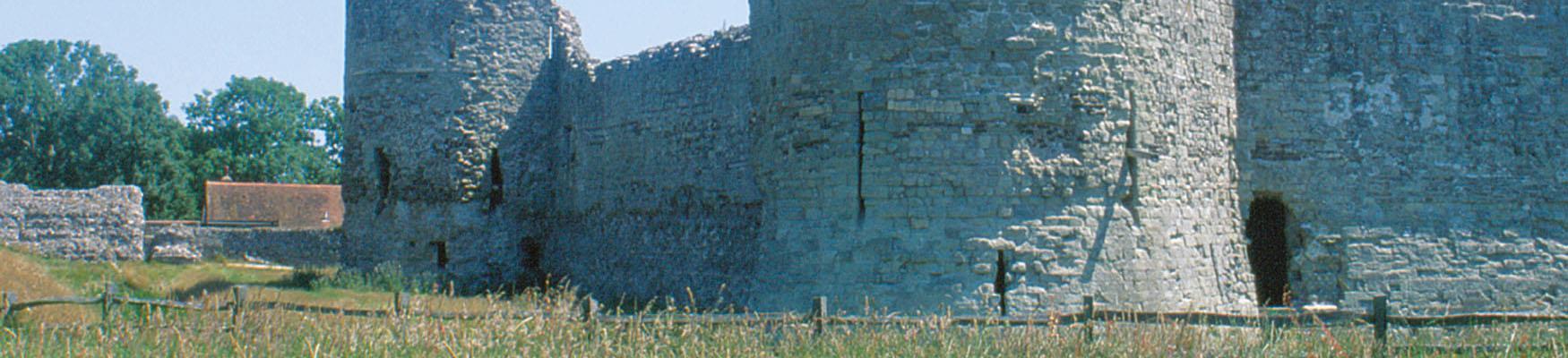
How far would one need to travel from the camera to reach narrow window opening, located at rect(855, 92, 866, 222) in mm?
12133

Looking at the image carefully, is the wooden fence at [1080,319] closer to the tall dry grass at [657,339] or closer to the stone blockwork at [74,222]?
the tall dry grass at [657,339]

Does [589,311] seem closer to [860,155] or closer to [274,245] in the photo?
[860,155]

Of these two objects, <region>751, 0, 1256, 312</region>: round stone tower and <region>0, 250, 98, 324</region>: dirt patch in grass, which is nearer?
<region>751, 0, 1256, 312</region>: round stone tower

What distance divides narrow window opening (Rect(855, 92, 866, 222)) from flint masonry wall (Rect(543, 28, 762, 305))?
3628 millimetres

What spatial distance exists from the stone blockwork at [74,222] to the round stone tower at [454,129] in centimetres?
1049

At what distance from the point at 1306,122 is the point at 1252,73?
0.73 metres

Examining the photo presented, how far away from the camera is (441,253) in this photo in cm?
2150

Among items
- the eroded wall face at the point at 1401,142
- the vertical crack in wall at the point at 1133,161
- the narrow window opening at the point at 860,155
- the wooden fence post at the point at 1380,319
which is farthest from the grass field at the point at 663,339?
the eroded wall face at the point at 1401,142

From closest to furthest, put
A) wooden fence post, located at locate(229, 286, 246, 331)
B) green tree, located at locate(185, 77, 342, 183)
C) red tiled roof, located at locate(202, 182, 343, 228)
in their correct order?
1. wooden fence post, located at locate(229, 286, 246, 331)
2. red tiled roof, located at locate(202, 182, 343, 228)
3. green tree, located at locate(185, 77, 342, 183)

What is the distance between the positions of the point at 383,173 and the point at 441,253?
1492 mm

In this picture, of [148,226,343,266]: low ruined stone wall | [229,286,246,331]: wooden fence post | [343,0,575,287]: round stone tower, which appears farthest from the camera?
[148,226,343,266]: low ruined stone wall

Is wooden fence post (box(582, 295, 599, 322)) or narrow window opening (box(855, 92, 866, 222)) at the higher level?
narrow window opening (box(855, 92, 866, 222))

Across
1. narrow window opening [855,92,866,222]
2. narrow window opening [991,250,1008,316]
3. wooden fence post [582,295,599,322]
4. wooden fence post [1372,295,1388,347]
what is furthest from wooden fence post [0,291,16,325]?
wooden fence post [1372,295,1388,347]

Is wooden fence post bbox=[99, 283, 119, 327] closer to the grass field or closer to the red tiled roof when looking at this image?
the grass field
